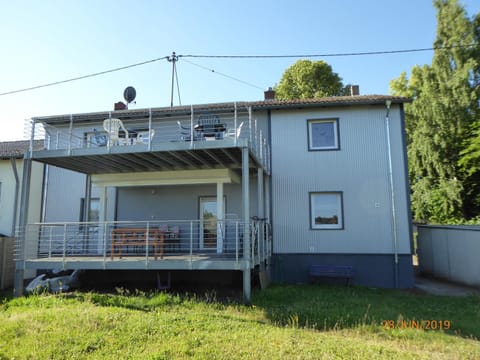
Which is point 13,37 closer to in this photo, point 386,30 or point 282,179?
point 282,179

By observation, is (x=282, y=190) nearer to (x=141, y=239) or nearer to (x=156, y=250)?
(x=156, y=250)

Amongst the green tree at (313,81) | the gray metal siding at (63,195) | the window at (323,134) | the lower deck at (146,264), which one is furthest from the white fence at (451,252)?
the green tree at (313,81)

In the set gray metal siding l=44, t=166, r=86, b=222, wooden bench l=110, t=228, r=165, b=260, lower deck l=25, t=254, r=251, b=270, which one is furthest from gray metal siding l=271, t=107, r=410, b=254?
gray metal siding l=44, t=166, r=86, b=222

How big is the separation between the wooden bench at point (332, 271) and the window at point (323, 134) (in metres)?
3.82

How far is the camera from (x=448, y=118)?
16.8 meters

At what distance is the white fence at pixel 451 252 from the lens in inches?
383

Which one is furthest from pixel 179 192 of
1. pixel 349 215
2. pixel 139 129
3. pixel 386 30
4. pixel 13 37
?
pixel 386 30

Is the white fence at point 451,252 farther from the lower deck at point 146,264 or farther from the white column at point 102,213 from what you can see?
the white column at point 102,213

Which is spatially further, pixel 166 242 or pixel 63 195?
pixel 63 195

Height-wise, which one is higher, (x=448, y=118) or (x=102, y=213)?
(x=448, y=118)

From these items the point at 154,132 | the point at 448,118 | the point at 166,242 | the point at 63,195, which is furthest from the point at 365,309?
the point at 448,118

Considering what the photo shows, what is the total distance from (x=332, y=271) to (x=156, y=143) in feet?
20.8

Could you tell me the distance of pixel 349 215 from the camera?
10039 mm

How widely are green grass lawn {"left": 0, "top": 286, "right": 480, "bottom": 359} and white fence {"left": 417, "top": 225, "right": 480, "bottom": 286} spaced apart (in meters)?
2.43
